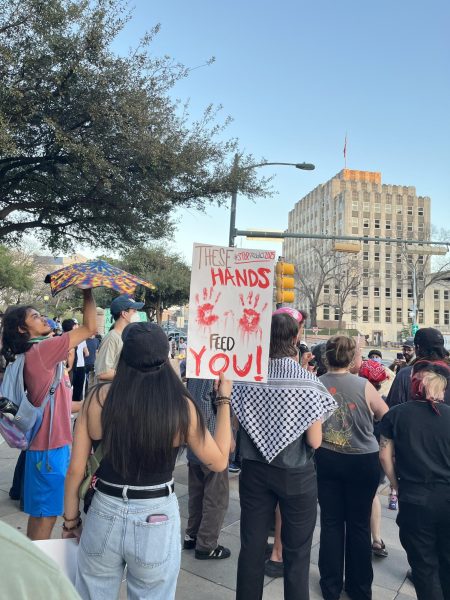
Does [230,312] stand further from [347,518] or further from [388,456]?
[347,518]

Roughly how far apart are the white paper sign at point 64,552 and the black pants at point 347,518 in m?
1.95

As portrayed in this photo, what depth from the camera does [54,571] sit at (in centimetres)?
79

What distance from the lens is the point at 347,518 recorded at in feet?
11.6

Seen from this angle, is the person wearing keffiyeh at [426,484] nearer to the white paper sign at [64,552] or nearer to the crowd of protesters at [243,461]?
the crowd of protesters at [243,461]

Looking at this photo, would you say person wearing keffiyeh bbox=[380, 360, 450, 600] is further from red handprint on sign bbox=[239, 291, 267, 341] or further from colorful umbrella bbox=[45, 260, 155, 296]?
colorful umbrella bbox=[45, 260, 155, 296]

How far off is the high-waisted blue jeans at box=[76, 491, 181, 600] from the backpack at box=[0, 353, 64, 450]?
4.42 feet

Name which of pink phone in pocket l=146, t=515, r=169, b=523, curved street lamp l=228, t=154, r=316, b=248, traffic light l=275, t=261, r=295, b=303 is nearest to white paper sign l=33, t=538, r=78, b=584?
pink phone in pocket l=146, t=515, r=169, b=523

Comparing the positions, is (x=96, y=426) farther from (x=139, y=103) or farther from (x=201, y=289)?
(x=139, y=103)

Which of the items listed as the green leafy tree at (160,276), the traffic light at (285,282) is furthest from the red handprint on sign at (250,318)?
the green leafy tree at (160,276)

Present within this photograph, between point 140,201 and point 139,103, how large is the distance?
2.33 m

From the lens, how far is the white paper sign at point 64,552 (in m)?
2.05

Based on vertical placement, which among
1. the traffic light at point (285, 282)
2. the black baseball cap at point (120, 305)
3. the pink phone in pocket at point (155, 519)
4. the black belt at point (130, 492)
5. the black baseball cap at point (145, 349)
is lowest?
the pink phone in pocket at point (155, 519)

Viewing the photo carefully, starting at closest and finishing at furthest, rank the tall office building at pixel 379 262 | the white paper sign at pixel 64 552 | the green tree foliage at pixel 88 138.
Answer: the white paper sign at pixel 64 552 → the green tree foliage at pixel 88 138 → the tall office building at pixel 379 262

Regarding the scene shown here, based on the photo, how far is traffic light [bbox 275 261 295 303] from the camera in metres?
11.2
